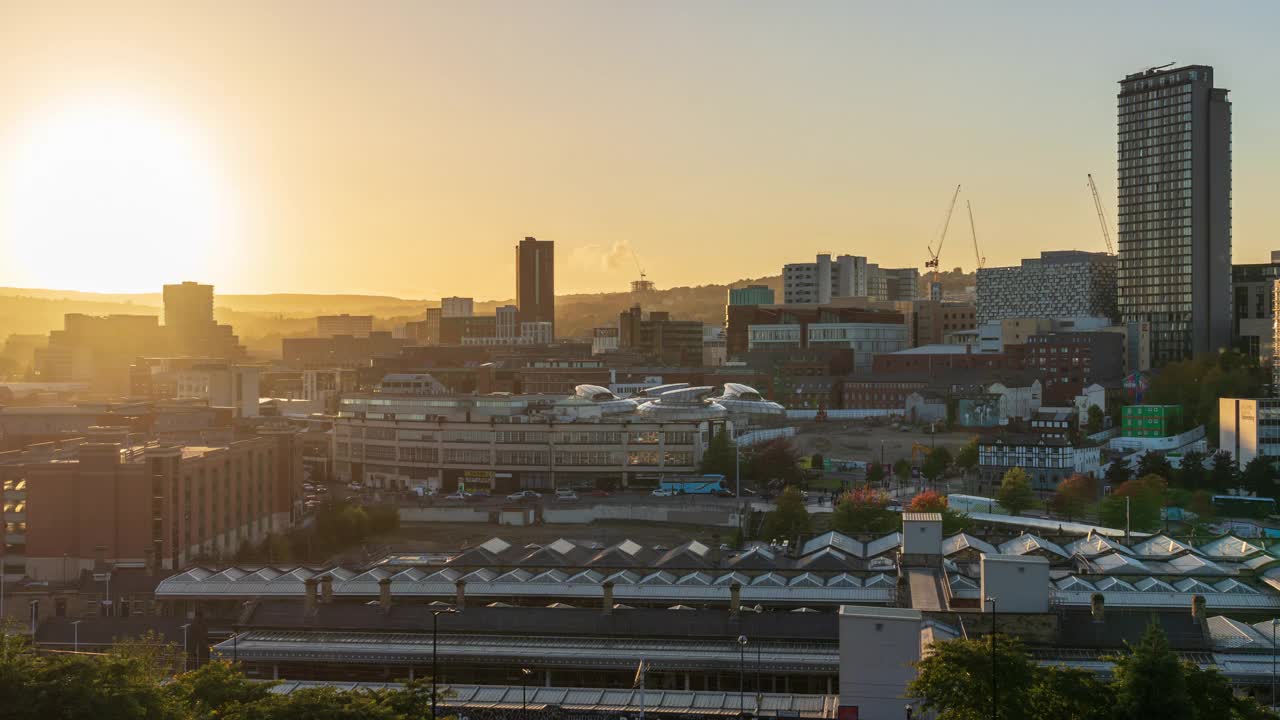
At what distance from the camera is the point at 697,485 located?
63469mm

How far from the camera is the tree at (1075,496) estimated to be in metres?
55.2

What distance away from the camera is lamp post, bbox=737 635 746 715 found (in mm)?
24027

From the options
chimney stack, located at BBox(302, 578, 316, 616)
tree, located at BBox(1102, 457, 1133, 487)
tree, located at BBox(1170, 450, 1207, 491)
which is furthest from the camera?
tree, located at BBox(1102, 457, 1133, 487)

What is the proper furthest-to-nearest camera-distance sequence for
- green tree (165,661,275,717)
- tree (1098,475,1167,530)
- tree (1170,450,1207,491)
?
tree (1170,450,1207,491), tree (1098,475,1167,530), green tree (165,661,275,717)

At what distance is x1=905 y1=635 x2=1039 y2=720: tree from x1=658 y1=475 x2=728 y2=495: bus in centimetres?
4272

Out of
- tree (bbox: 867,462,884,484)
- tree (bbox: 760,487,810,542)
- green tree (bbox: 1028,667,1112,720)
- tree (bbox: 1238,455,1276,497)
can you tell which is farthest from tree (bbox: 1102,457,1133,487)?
green tree (bbox: 1028,667,1112,720)

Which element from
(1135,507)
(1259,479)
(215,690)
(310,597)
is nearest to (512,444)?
(1135,507)

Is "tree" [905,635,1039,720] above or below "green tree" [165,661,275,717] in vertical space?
above

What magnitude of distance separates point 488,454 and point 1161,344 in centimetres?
6130

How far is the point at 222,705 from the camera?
839 inches

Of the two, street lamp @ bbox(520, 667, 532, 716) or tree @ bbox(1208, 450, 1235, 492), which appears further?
tree @ bbox(1208, 450, 1235, 492)

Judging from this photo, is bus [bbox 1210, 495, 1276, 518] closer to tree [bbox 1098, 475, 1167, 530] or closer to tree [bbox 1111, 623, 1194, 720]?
tree [bbox 1098, 475, 1167, 530]

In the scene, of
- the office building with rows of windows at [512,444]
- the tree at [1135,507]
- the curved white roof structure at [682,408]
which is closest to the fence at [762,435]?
the curved white roof structure at [682,408]

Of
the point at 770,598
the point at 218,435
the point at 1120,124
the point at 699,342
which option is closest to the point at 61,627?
the point at 770,598
